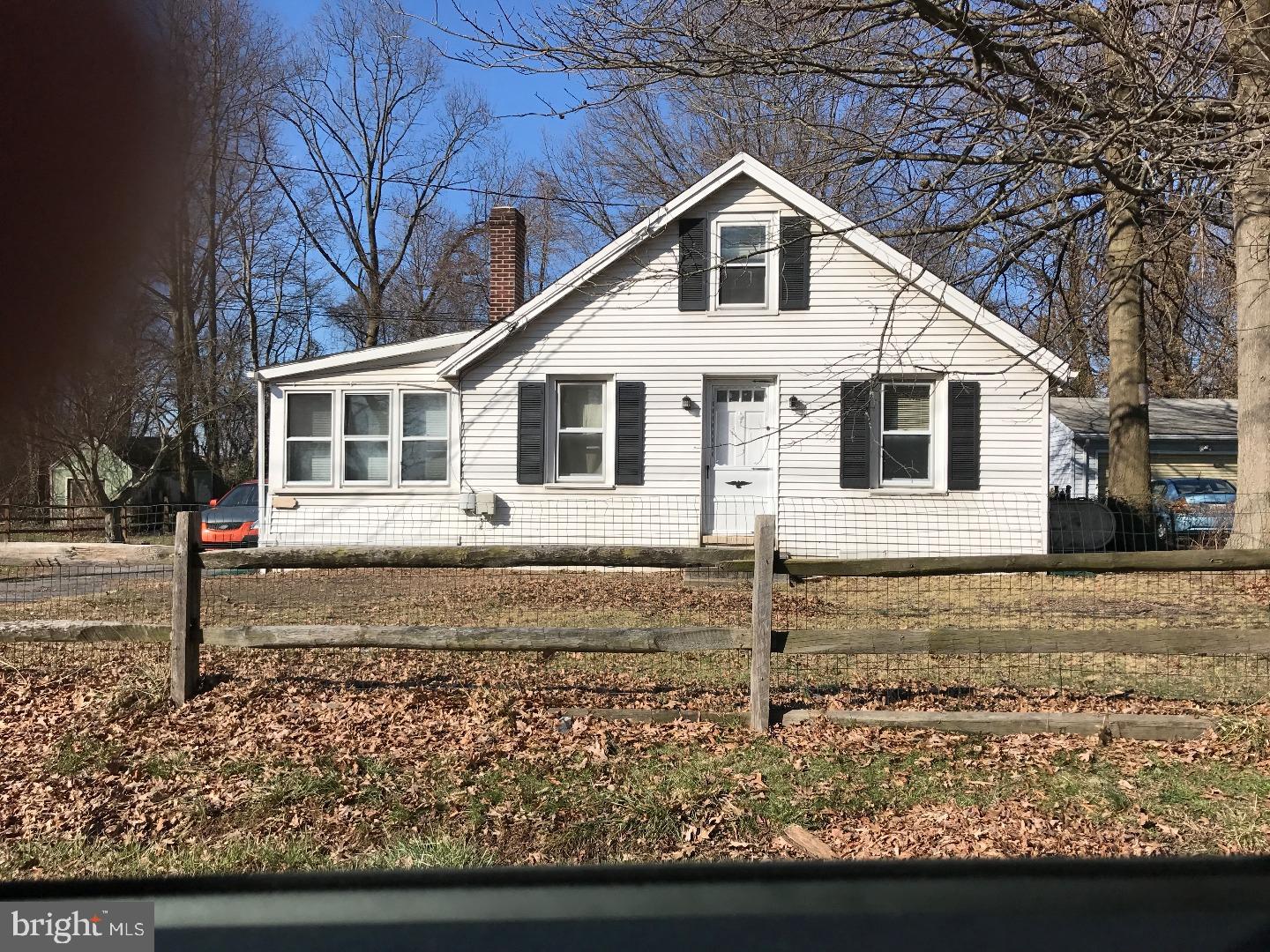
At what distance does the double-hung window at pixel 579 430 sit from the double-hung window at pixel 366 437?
275 cm

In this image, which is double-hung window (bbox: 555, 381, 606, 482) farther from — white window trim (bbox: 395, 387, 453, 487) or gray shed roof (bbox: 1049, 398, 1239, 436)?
gray shed roof (bbox: 1049, 398, 1239, 436)

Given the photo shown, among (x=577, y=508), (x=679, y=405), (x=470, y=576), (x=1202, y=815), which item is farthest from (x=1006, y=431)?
(x=1202, y=815)

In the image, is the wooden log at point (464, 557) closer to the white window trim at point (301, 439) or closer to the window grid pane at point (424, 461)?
the window grid pane at point (424, 461)

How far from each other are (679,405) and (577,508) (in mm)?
2135

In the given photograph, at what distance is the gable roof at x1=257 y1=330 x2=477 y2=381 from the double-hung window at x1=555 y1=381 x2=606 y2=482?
70.1 inches

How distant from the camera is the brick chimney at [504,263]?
14.8 metres

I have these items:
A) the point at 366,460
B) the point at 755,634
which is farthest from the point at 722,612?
the point at 366,460

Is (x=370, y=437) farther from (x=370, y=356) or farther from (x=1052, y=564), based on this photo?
(x=1052, y=564)

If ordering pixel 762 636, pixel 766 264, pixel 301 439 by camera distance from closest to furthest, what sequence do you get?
pixel 762 636 → pixel 766 264 → pixel 301 439

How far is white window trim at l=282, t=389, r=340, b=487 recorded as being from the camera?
1434 cm

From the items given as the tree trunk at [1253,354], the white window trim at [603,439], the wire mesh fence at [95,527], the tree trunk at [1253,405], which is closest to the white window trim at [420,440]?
the white window trim at [603,439]

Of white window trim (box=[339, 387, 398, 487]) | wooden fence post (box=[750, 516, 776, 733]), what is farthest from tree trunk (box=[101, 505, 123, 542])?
wooden fence post (box=[750, 516, 776, 733])

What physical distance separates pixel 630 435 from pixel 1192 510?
913cm

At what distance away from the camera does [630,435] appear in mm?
A: 13539
